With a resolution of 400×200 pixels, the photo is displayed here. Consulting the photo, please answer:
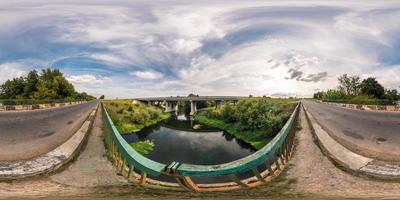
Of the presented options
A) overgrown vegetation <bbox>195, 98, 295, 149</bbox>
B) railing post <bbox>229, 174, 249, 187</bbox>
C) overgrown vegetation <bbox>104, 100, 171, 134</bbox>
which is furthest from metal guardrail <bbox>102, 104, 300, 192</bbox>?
overgrown vegetation <bbox>104, 100, 171, 134</bbox>

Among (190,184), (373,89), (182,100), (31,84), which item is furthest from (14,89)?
(373,89)

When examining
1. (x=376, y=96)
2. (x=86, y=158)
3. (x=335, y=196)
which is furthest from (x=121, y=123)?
(x=376, y=96)

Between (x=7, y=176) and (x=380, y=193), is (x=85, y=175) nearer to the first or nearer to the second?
(x=7, y=176)

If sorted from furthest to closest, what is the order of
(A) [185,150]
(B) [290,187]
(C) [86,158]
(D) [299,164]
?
1. (A) [185,150]
2. (C) [86,158]
3. (D) [299,164]
4. (B) [290,187]

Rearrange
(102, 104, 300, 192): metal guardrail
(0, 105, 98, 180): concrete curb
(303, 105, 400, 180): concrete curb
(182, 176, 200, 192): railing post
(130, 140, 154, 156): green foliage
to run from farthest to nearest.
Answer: (130, 140, 154, 156): green foliage, (0, 105, 98, 180): concrete curb, (303, 105, 400, 180): concrete curb, (182, 176, 200, 192): railing post, (102, 104, 300, 192): metal guardrail

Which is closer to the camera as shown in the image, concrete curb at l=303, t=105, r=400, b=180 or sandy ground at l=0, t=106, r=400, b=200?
sandy ground at l=0, t=106, r=400, b=200

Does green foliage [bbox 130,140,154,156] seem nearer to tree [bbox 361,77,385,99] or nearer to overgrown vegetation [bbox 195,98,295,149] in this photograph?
overgrown vegetation [bbox 195,98,295,149]

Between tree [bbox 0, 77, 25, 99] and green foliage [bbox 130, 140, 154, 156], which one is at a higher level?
tree [bbox 0, 77, 25, 99]
